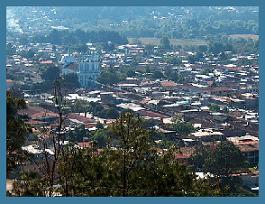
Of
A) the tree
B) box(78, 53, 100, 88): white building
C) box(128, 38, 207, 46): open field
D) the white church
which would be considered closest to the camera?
the tree

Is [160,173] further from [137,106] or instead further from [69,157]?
[137,106]

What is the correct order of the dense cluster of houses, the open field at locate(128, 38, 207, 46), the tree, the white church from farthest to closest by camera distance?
the open field at locate(128, 38, 207, 46) < the white church < the dense cluster of houses < the tree

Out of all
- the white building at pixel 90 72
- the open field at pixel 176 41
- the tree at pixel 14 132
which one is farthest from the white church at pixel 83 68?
the tree at pixel 14 132

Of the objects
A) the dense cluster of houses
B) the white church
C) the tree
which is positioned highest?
the tree

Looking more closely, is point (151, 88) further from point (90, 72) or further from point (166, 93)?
point (90, 72)

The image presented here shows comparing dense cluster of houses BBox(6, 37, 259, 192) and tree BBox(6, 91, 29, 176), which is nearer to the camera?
tree BBox(6, 91, 29, 176)

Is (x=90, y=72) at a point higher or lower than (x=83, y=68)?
lower

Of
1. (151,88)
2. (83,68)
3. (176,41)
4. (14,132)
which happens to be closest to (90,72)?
(83,68)

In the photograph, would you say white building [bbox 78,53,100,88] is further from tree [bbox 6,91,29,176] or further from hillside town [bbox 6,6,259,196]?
tree [bbox 6,91,29,176]

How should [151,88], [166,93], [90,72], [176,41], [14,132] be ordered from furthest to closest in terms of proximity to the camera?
1. [176,41]
2. [151,88]
3. [166,93]
4. [90,72]
5. [14,132]

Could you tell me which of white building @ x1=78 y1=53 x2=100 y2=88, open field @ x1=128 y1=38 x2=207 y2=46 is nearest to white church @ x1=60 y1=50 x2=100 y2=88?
white building @ x1=78 y1=53 x2=100 y2=88

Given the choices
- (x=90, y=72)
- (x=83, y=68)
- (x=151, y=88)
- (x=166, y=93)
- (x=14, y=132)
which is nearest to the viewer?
(x=14, y=132)
